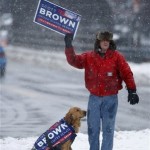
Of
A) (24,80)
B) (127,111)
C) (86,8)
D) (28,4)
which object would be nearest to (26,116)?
(127,111)

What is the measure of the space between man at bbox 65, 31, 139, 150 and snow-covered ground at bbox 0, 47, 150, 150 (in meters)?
1.56

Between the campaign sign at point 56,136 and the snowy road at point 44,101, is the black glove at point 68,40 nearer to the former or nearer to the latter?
the campaign sign at point 56,136

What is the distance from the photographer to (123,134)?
10344 mm

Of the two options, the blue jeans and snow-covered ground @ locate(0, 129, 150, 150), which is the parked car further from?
the blue jeans

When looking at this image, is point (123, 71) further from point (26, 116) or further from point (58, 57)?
point (58, 57)

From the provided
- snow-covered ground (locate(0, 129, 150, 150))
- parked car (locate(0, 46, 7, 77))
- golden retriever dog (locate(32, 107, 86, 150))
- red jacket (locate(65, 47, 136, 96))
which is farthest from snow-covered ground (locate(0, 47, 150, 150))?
parked car (locate(0, 46, 7, 77))

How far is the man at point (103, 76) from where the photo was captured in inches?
293

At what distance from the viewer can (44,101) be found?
16484 mm

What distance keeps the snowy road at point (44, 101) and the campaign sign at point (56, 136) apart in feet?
11.9

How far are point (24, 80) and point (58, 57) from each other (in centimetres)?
919

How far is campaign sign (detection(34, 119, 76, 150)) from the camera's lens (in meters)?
7.51

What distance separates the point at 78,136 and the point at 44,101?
21.3ft

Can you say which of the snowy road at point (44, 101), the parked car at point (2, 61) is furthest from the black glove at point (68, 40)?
the parked car at point (2, 61)

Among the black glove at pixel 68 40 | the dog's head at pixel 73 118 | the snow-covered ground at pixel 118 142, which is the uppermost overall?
the black glove at pixel 68 40
